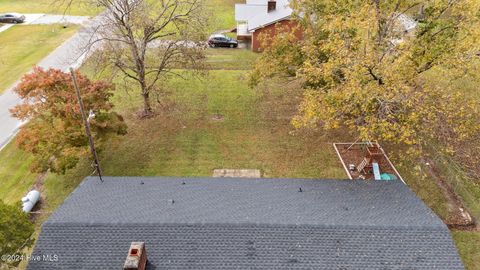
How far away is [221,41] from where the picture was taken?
40188 mm

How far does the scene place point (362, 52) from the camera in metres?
19.2

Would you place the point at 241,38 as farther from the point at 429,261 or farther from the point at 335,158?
the point at 429,261

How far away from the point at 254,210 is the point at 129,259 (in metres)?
5.25

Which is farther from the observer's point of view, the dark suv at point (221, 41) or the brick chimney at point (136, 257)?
the dark suv at point (221, 41)

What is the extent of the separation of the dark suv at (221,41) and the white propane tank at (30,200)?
26020 mm

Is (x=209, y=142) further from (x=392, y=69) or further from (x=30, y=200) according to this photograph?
(x=392, y=69)

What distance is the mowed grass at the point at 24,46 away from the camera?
34.0 meters

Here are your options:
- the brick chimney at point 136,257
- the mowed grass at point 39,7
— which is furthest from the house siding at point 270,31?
the brick chimney at point 136,257

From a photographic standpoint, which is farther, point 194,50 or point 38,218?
point 194,50

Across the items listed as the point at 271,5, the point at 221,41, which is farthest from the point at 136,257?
the point at 271,5

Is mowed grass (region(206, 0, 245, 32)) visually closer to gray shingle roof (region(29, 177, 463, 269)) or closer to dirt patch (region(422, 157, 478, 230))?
dirt patch (region(422, 157, 478, 230))

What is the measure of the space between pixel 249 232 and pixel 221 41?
3070 centimetres

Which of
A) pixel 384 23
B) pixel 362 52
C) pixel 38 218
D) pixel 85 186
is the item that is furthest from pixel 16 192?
pixel 384 23

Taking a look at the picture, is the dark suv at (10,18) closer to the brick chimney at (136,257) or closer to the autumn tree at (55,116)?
the autumn tree at (55,116)
